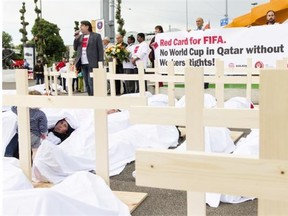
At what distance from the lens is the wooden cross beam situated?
3.35m

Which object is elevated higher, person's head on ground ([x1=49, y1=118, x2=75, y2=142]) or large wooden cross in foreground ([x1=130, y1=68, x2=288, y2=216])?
large wooden cross in foreground ([x1=130, y1=68, x2=288, y2=216])

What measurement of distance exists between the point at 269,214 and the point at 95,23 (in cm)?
1378

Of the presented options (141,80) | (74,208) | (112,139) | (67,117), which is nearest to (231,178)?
(74,208)

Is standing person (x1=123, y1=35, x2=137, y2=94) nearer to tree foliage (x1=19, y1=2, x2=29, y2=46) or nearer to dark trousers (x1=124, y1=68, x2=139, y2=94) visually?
dark trousers (x1=124, y1=68, x2=139, y2=94)

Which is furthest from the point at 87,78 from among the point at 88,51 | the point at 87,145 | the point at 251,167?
the point at 251,167

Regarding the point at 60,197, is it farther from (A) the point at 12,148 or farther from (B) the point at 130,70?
(B) the point at 130,70

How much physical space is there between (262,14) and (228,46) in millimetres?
2202

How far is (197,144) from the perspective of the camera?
7.29ft

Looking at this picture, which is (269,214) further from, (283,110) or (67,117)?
(67,117)

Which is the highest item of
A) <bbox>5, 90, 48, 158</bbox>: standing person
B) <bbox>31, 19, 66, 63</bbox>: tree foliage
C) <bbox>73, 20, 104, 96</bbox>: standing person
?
<bbox>31, 19, 66, 63</bbox>: tree foliage

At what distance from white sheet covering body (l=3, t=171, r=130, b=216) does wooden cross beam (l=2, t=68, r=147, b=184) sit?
0.19 m

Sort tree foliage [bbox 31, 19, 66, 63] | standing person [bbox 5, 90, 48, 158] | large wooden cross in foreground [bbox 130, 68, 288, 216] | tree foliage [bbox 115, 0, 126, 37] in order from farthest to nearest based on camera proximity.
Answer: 1. tree foliage [bbox 31, 19, 66, 63]
2. tree foliage [bbox 115, 0, 126, 37]
3. standing person [bbox 5, 90, 48, 158]
4. large wooden cross in foreground [bbox 130, 68, 288, 216]

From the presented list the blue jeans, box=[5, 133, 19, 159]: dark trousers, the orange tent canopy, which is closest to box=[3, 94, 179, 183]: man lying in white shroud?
box=[5, 133, 19, 159]: dark trousers

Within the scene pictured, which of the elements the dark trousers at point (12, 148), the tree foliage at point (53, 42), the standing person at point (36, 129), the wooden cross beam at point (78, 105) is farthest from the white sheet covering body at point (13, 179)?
the tree foliage at point (53, 42)
